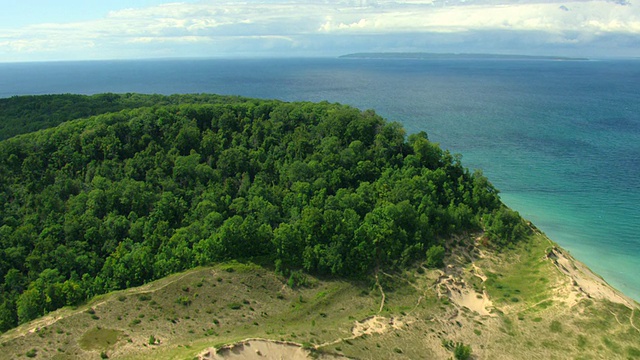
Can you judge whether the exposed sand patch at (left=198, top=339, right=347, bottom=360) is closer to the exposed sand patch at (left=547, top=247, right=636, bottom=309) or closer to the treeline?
the exposed sand patch at (left=547, top=247, right=636, bottom=309)

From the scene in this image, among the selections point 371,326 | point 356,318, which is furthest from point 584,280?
point 356,318

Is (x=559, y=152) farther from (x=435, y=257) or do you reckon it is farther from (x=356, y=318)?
(x=356, y=318)

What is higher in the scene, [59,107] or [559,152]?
[59,107]

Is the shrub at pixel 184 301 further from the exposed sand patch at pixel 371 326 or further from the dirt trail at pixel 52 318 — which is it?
the exposed sand patch at pixel 371 326

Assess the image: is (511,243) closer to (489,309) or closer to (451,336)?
(489,309)

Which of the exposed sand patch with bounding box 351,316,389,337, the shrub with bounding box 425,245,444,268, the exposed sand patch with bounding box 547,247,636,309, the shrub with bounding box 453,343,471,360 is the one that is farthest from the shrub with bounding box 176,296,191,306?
the exposed sand patch with bounding box 547,247,636,309

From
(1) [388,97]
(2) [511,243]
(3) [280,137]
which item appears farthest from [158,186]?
(1) [388,97]

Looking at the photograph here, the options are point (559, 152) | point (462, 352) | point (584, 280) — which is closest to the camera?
point (462, 352)
